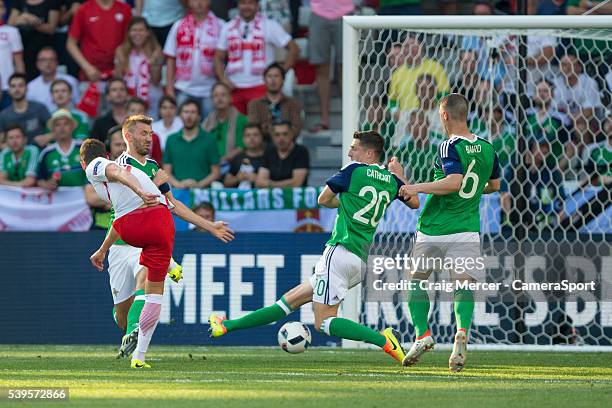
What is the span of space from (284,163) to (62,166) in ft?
8.25

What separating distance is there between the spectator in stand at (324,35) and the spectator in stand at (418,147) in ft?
10.1

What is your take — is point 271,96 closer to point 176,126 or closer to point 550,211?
point 176,126

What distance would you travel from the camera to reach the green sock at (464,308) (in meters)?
9.17

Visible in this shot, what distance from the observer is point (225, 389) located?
7.59m

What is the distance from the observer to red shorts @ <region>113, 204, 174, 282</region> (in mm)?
8984

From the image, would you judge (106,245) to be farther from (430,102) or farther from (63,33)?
(63,33)

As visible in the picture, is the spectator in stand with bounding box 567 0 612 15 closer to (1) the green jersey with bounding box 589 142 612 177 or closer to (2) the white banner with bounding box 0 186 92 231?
(1) the green jersey with bounding box 589 142 612 177

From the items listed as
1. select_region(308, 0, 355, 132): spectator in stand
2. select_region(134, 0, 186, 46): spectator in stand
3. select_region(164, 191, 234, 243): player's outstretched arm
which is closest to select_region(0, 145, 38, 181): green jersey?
select_region(134, 0, 186, 46): spectator in stand

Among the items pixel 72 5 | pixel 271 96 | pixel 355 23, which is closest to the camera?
pixel 355 23

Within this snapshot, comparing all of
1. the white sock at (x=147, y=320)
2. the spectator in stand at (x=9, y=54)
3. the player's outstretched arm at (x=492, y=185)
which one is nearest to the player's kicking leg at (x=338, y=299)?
the player's outstretched arm at (x=492, y=185)

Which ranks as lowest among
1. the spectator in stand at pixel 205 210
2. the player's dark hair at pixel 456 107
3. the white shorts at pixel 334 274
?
the spectator in stand at pixel 205 210

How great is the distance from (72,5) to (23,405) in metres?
10.3

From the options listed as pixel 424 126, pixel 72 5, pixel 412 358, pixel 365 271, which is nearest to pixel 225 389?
pixel 412 358

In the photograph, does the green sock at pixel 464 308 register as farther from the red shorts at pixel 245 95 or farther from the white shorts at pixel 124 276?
the red shorts at pixel 245 95
